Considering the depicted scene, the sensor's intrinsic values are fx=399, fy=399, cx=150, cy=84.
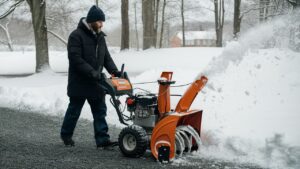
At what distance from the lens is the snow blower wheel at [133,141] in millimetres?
5230

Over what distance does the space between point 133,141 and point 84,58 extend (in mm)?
1428

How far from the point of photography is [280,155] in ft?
16.8

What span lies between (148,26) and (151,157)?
1446cm

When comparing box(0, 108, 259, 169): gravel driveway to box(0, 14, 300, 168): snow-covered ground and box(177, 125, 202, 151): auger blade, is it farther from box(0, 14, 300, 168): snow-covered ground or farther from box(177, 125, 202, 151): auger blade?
box(0, 14, 300, 168): snow-covered ground

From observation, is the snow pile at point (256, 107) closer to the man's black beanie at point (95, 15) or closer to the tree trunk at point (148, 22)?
the man's black beanie at point (95, 15)

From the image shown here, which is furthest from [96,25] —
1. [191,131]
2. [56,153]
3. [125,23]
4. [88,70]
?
[125,23]

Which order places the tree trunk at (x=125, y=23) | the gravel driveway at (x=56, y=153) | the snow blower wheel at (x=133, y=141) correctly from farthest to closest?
the tree trunk at (x=125, y=23)
the snow blower wheel at (x=133, y=141)
the gravel driveway at (x=56, y=153)

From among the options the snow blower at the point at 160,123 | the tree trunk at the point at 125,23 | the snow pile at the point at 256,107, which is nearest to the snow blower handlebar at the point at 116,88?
the snow blower at the point at 160,123

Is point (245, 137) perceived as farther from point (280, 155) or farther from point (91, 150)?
point (91, 150)

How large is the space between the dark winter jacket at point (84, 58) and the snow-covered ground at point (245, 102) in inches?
63.6

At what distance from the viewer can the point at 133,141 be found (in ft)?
17.7

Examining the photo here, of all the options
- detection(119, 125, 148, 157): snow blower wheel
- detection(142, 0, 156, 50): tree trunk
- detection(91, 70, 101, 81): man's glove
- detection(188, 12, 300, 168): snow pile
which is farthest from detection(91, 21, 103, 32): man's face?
detection(142, 0, 156, 50): tree trunk

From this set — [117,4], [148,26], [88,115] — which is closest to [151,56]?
[148,26]

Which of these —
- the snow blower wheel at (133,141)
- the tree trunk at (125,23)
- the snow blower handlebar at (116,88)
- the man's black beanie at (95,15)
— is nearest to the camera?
the snow blower wheel at (133,141)
